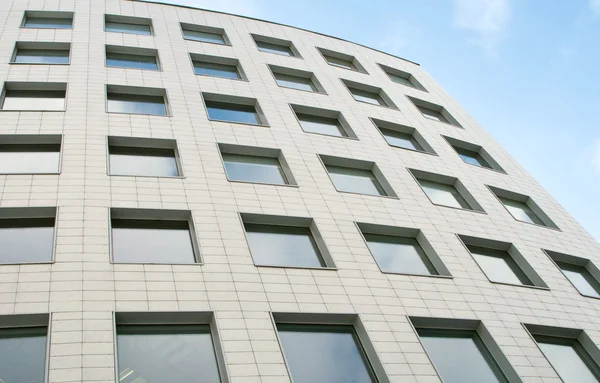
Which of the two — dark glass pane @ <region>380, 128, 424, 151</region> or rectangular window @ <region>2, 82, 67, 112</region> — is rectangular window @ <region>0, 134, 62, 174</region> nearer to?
rectangular window @ <region>2, 82, 67, 112</region>

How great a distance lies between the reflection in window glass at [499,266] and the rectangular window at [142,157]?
10.2 metres

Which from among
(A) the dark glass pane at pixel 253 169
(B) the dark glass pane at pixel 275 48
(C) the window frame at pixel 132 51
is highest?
(B) the dark glass pane at pixel 275 48

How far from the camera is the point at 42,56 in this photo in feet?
71.4

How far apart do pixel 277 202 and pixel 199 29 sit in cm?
1446

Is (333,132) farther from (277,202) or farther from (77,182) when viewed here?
(77,182)

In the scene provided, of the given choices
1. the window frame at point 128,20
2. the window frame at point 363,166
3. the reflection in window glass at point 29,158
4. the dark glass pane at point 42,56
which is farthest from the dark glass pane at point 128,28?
the window frame at point 363,166

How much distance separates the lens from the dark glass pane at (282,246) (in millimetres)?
14906

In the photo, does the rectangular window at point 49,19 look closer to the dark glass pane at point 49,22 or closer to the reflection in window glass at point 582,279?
the dark glass pane at point 49,22

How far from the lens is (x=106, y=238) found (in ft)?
43.1

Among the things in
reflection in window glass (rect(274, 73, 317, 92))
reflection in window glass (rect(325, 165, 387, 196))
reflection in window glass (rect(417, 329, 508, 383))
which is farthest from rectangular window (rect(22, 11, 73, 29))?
reflection in window glass (rect(417, 329, 508, 383))

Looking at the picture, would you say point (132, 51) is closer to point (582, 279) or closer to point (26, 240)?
point (26, 240)

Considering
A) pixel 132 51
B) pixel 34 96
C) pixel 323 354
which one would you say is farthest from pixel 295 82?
pixel 323 354

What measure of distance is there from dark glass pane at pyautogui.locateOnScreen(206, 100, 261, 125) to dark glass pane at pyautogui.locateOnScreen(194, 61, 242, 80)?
2.63 m

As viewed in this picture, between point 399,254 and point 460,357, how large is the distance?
3.91 metres
